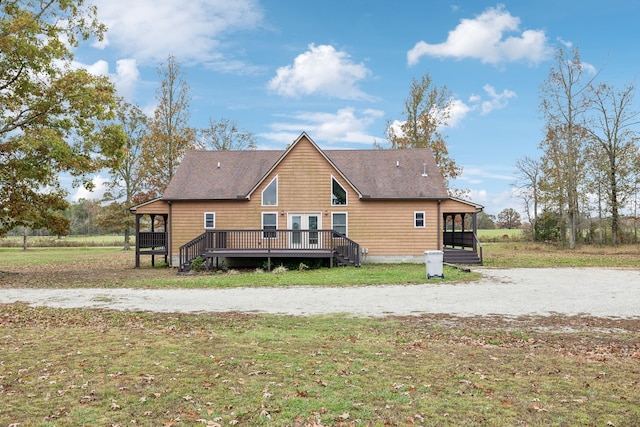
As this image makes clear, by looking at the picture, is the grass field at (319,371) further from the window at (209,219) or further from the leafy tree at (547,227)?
the leafy tree at (547,227)

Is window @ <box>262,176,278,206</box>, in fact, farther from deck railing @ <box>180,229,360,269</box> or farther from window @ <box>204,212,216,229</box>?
window @ <box>204,212,216,229</box>

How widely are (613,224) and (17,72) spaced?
4253 cm

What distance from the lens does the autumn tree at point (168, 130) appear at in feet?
124

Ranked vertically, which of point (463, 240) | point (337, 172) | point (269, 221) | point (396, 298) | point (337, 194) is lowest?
point (396, 298)

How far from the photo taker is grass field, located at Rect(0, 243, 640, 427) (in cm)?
486

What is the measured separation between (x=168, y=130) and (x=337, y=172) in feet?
65.0

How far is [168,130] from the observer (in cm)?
3838

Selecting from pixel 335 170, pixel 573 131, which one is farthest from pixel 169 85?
pixel 573 131

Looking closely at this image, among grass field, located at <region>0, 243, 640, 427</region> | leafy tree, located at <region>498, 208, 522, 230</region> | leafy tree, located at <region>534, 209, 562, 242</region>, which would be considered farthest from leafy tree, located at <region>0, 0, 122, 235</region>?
leafy tree, located at <region>498, 208, 522, 230</region>

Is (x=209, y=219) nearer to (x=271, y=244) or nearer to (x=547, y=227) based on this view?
(x=271, y=244)

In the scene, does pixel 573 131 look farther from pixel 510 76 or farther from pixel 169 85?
pixel 169 85

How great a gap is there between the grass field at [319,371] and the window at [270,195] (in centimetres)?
1456

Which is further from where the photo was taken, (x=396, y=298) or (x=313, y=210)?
(x=313, y=210)

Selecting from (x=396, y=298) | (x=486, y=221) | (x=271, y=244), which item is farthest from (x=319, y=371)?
(x=486, y=221)
